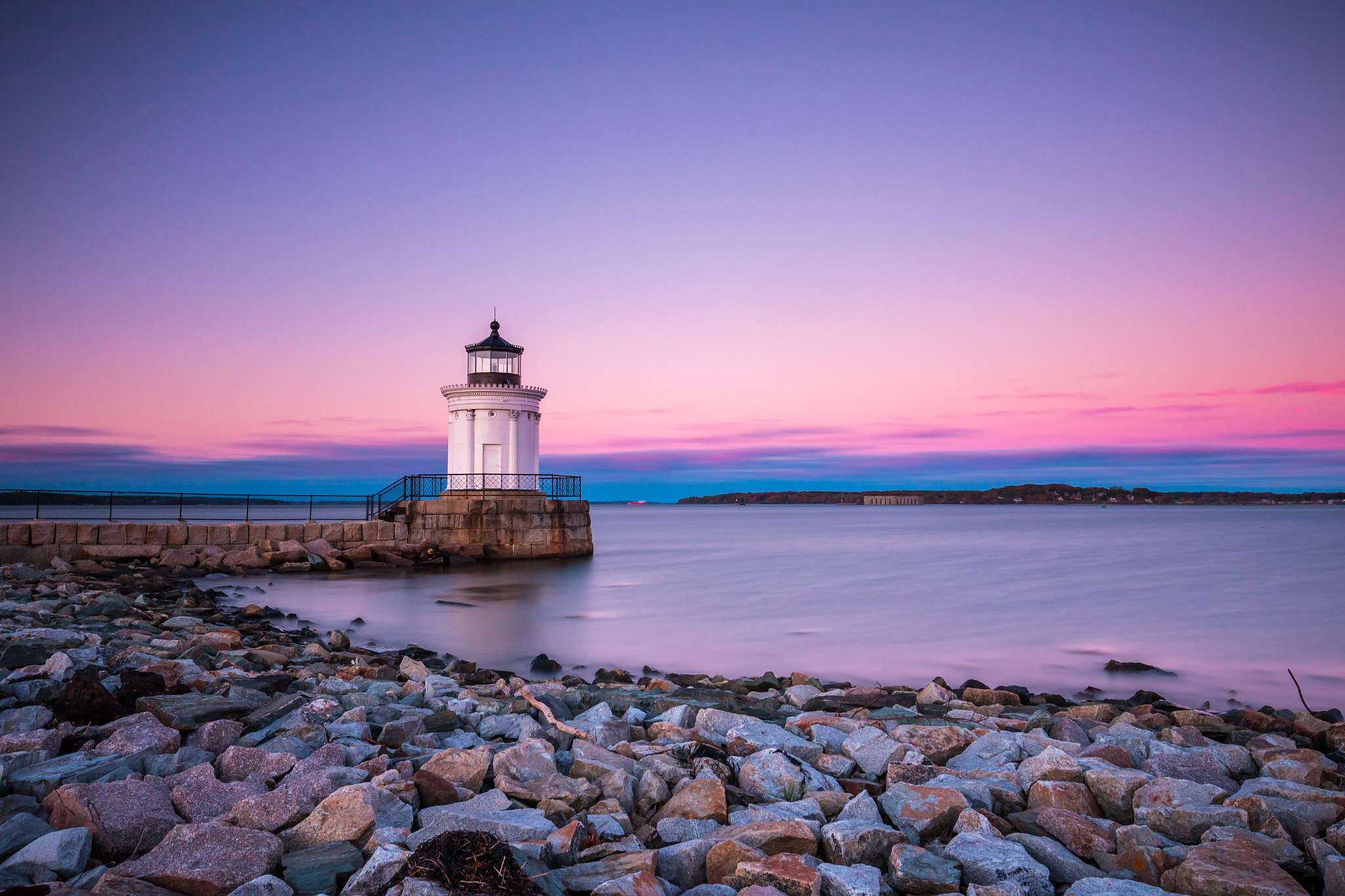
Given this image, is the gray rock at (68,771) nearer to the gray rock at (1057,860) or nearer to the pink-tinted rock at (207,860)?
the pink-tinted rock at (207,860)

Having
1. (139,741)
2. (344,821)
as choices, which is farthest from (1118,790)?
(139,741)

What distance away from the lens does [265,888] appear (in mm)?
2293

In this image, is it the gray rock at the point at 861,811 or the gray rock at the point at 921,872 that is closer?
the gray rock at the point at 921,872

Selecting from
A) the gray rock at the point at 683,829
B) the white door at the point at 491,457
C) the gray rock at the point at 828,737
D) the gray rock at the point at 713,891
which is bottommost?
the gray rock at the point at 828,737

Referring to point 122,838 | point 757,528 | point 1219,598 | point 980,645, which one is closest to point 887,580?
point 1219,598

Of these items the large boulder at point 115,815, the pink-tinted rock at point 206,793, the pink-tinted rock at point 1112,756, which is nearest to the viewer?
the large boulder at point 115,815

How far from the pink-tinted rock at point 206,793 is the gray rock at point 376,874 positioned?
825 millimetres

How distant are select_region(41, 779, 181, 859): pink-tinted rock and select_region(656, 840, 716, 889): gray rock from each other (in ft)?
5.23

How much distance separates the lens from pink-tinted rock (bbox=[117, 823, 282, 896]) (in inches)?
90.2

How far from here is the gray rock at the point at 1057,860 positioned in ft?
8.79

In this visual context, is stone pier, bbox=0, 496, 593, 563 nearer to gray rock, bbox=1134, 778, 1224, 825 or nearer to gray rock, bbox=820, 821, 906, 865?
gray rock, bbox=820, 821, 906, 865

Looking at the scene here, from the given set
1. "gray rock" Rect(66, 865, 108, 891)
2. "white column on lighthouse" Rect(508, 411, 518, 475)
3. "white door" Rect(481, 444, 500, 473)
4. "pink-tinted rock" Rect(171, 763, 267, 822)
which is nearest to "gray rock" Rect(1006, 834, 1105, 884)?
"pink-tinted rock" Rect(171, 763, 267, 822)

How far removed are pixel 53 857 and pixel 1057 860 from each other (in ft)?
10.2

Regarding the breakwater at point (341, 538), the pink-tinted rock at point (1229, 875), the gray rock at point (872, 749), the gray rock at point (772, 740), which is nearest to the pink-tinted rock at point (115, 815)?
the gray rock at point (772, 740)
